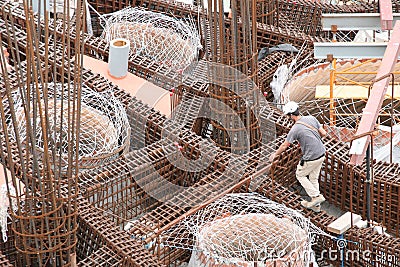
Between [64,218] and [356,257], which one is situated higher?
[64,218]

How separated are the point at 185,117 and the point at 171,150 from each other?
709 millimetres

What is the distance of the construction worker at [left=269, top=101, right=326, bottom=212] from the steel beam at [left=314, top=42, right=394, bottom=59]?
1.18 m

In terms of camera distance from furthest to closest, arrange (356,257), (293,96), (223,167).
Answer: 1. (293,96)
2. (223,167)
3. (356,257)

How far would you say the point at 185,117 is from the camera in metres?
11.0

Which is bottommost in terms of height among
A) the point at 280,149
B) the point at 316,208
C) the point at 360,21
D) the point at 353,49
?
the point at 316,208

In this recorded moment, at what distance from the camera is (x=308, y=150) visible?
9984 millimetres

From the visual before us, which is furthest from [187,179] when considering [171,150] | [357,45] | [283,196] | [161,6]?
[161,6]

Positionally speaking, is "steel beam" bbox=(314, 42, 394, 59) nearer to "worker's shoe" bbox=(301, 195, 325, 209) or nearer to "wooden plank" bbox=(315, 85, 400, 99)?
"worker's shoe" bbox=(301, 195, 325, 209)

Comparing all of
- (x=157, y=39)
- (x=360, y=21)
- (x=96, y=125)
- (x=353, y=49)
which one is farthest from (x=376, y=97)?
(x=157, y=39)

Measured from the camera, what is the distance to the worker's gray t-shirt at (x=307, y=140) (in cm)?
998

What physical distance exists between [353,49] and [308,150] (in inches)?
56.8

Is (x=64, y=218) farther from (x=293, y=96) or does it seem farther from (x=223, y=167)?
(x=293, y=96)

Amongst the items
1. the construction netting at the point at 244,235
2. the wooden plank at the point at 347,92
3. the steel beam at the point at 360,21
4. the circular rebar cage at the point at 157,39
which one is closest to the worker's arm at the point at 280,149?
the construction netting at the point at 244,235

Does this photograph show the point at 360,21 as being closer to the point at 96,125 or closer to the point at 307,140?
the point at 307,140
